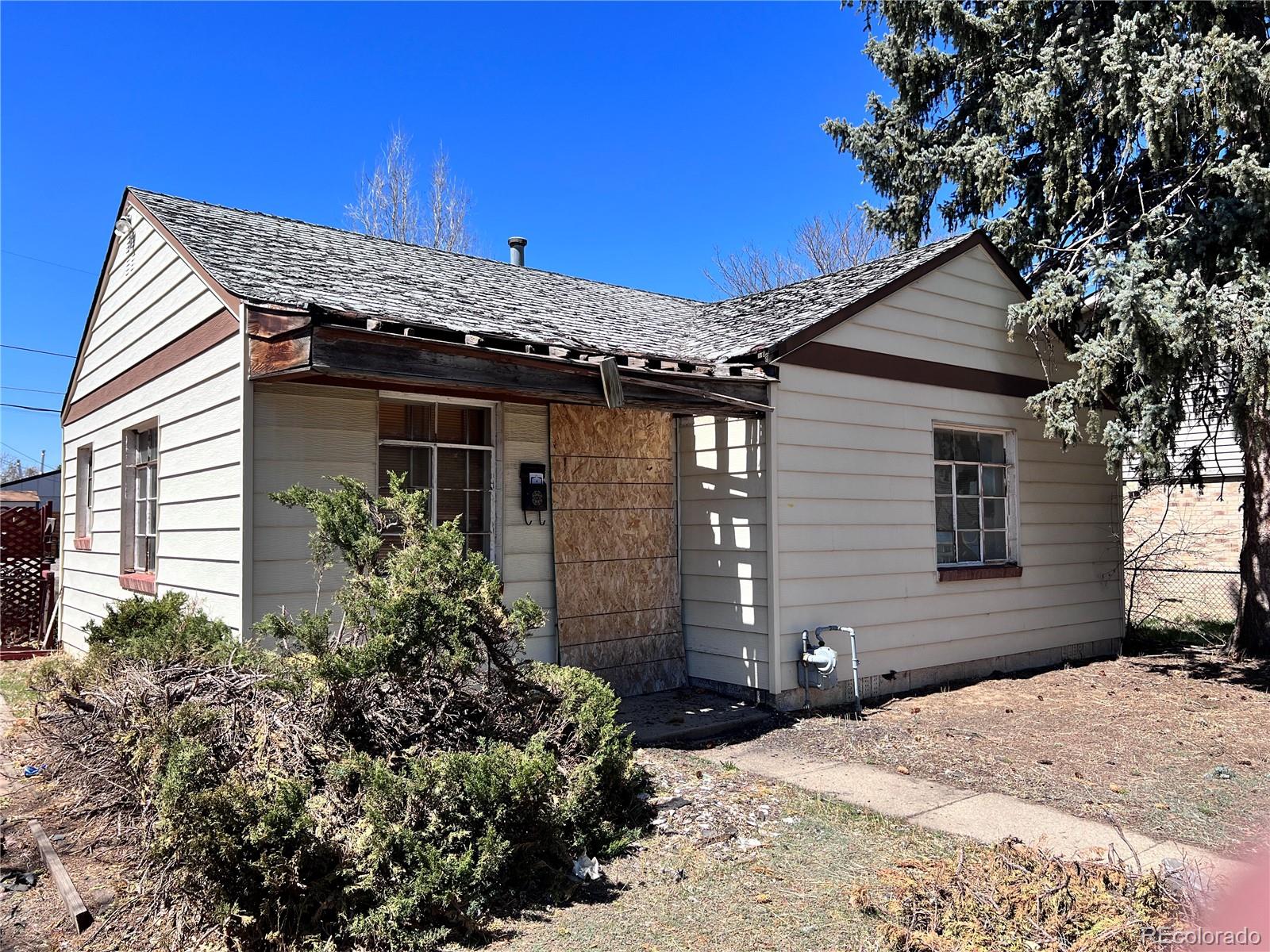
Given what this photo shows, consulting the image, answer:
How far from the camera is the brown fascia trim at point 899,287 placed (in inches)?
311

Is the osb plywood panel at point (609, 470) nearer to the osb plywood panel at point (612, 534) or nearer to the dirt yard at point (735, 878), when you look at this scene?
the osb plywood panel at point (612, 534)

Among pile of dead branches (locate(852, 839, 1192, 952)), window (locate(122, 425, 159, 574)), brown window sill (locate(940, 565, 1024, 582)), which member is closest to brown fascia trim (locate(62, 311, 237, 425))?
window (locate(122, 425, 159, 574))

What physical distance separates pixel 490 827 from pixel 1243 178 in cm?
951

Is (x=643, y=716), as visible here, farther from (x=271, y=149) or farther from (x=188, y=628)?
(x=271, y=149)

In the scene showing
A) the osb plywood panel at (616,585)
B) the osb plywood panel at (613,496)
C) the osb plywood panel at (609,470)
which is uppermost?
the osb plywood panel at (609,470)

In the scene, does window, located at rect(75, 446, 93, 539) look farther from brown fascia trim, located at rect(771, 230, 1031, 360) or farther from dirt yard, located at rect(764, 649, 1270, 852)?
dirt yard, located at rect(764, 649, 1270, 852)

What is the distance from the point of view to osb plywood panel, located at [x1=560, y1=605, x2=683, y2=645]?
25.3ft

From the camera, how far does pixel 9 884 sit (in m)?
4.26

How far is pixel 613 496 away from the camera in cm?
812

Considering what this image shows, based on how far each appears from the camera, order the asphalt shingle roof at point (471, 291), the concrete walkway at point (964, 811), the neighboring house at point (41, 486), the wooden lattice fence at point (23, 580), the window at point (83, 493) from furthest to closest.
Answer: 1. the neighboring house at point (41, 486)
2. the wooden lattice fence at point (23, 580)
3. the window at point (83, 493)
4. the asphalt shingle roof at point (471, 291)
5. the concrete walkway at point (964, 811)

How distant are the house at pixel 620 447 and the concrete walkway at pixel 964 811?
4.49 ft

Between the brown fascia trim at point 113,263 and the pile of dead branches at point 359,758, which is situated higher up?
the brown fascia trim at point 113,263

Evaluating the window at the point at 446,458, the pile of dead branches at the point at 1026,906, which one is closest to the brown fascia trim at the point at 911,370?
the window at the point at 446,458

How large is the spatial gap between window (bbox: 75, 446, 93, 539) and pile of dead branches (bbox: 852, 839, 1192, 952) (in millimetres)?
10231
